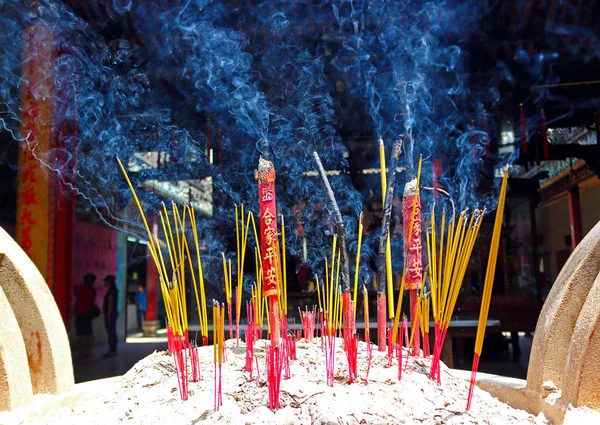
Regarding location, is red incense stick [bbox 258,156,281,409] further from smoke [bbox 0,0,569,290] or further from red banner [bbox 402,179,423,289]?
smoke [bbox 0,0,569,290]

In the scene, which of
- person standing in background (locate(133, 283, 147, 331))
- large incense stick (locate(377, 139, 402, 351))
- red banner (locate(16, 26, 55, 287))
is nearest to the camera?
large incense stick (locate(377, 139, 402, 351))

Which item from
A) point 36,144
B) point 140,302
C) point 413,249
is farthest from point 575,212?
point 36,144

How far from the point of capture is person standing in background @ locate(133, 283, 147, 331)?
227 inches

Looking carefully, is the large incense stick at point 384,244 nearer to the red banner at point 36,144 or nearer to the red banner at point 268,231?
the red banner at point 268,231

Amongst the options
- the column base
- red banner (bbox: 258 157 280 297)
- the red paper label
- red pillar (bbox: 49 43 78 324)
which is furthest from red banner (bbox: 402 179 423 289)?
the column base

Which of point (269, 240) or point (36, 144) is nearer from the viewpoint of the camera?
point (269, 240)

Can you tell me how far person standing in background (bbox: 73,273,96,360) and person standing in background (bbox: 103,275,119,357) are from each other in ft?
0.88

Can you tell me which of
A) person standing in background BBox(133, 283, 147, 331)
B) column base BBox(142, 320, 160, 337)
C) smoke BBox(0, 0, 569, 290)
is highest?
smoke BBox(0, 0, 569, 290)

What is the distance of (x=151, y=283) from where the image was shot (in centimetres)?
566

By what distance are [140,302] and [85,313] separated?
0.86 meters

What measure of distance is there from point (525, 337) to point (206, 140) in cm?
377

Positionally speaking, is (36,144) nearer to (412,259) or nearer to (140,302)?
(140,302)

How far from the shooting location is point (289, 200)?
4.80 meters

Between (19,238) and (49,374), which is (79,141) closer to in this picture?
(19,238)
